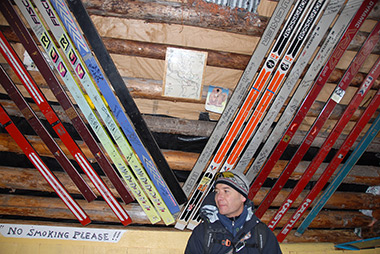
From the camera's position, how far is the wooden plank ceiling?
104 inches

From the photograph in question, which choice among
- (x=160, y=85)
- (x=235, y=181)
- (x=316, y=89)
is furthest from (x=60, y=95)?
(x=316, y=89)

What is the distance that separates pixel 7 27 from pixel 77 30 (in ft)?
2.47

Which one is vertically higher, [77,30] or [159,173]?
[77,30]

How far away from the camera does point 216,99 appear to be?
9.52 ft

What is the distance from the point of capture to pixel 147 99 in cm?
290

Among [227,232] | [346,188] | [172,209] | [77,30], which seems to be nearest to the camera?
[227,232]

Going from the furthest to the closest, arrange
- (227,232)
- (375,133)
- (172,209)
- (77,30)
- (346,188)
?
(346,188), (375,133), (172,209), (77,30), (227,232)

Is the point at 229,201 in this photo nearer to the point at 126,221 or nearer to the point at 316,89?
the point at 126,221

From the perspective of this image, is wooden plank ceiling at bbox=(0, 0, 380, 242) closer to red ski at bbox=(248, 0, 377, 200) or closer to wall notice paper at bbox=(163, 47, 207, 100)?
wall notice paper at bbox=(163, 47, 207, 100)

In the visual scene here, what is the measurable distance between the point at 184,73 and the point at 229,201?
1.49 m

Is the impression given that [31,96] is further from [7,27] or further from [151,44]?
[151,44]

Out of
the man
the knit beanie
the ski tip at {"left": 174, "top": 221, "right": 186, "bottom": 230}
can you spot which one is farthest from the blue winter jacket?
the ski tip at {"left": 174, "top": 221, "right": 186, "bottom": 230}

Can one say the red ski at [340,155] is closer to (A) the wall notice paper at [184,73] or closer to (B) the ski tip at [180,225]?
(B) the ski tip at [180,225]

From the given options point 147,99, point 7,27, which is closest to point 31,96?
point 7,27
